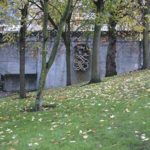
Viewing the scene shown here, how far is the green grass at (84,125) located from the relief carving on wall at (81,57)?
77.5ft

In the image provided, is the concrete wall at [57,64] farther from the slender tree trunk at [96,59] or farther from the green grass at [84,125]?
the green grass at [84,125]

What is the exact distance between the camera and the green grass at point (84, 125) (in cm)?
1066

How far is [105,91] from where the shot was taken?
19781 mm

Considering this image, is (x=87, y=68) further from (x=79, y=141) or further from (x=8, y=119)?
(x=79, y=141)

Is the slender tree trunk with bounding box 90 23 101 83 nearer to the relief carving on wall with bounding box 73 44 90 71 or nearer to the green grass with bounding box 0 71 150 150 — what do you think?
the green grass with bounding box 0 71 150 150

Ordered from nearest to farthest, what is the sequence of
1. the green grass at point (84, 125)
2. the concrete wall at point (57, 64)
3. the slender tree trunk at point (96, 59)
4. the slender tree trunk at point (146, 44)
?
1. the green grass at point (84, 125)
2. the slender tree trunk at point (96, 59)
3. the slender tree trunk at point (146, 44)
4. the concrete wall at point (57, 64)

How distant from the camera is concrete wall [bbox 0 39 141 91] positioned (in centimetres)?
4109

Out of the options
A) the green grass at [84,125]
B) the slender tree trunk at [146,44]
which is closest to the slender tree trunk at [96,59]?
the slender tree trunk at [146,44]

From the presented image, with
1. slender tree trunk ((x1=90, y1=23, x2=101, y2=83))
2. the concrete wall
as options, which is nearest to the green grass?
slender tree trunk ((x1=90, y1=23, x2=101, y2=83))

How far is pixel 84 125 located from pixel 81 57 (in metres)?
29.2

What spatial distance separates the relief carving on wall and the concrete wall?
1.16 ft

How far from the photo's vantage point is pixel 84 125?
40.8 feet

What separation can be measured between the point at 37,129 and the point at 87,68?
95.9 ft

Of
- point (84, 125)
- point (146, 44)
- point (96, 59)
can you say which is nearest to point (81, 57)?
point (146, 44)
